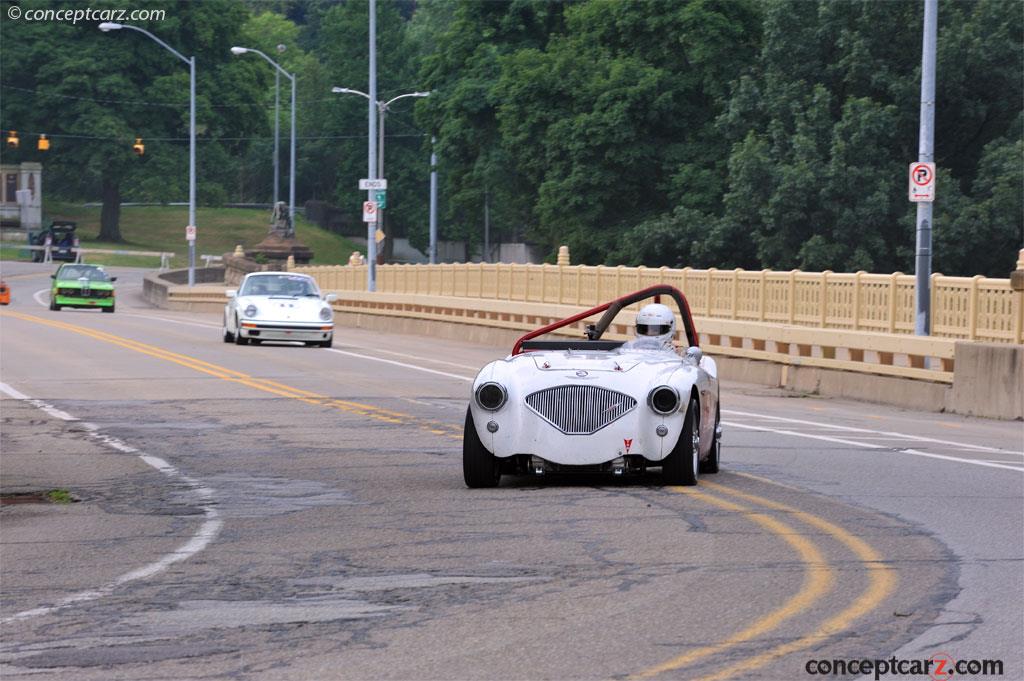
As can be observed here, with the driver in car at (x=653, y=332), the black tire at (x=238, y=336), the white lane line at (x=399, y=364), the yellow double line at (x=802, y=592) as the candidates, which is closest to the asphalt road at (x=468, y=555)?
the yellow double line at (x=802, y=592)

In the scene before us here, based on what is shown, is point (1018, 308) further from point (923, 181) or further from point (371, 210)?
point (371, 210)

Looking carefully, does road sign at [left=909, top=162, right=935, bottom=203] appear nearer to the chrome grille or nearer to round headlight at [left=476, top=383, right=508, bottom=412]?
the chrome grille

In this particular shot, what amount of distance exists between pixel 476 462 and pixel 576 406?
89cm

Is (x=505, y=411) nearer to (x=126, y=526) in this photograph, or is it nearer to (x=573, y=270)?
(x=126, y=526)

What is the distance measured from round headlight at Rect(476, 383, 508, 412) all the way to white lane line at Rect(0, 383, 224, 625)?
78.7 inches

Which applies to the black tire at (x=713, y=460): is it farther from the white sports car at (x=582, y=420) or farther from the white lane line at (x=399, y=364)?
the white lane line at (x=399, y=364)

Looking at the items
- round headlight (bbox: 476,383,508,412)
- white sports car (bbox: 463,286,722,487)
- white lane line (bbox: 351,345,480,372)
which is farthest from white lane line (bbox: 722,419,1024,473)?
white lane line (bbox: 351,345,480,372)

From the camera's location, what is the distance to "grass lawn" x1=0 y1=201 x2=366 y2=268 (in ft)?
352

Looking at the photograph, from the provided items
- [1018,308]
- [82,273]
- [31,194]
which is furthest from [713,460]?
[31,194]

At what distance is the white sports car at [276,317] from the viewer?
3350 cm

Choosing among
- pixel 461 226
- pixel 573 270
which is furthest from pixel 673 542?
pixel 461 226

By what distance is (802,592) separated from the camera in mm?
8680

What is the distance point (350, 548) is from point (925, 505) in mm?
4327

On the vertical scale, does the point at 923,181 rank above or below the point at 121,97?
below
